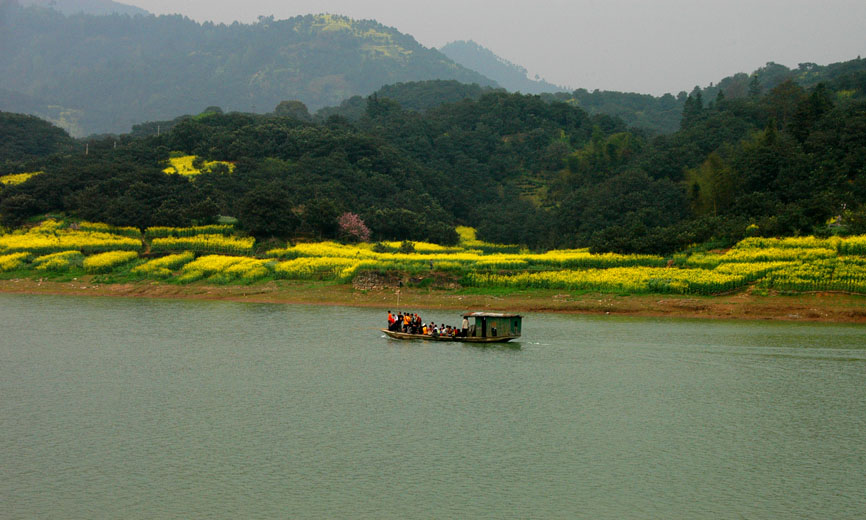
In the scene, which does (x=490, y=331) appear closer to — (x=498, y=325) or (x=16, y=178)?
(x=498, y=325)

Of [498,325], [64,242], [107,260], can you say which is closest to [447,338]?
[498,325]

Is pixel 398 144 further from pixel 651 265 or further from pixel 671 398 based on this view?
pixel 671 398

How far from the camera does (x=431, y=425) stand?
1022 inches

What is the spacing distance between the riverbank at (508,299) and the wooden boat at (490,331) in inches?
471

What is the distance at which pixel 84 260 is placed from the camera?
2657 inches

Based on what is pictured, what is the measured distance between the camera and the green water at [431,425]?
19938mm

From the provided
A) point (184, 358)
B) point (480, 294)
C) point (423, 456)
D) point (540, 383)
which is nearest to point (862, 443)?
point (540, 383)

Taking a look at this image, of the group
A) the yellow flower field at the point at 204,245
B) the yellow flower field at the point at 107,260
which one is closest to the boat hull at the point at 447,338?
the yellow flower field at the point at 204,245

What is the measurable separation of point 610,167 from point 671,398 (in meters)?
82.7

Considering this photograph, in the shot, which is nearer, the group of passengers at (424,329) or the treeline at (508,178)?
the group of passengers at (424,329)

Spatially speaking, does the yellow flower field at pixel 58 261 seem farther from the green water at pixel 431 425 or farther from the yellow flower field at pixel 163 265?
the green water at pixel 431 425

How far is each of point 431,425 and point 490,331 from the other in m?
15.9

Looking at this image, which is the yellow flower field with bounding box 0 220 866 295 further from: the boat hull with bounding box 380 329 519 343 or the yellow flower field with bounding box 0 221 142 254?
the boat hull with bounding box 380 329 519 343

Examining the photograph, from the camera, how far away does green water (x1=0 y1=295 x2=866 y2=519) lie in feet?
65.4
